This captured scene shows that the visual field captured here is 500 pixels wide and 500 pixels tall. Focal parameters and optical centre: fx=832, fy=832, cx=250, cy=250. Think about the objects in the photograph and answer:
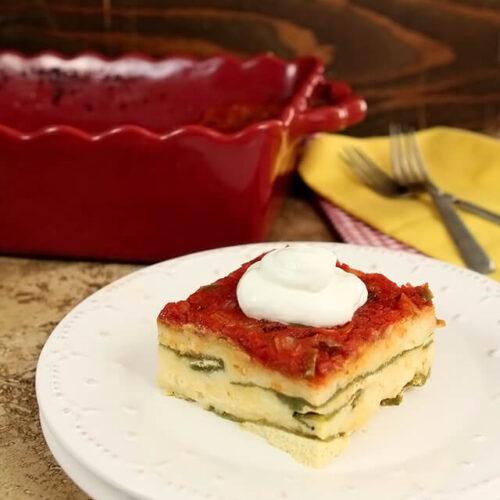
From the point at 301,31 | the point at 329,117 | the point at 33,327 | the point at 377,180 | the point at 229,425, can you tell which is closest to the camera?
the point at 229,425

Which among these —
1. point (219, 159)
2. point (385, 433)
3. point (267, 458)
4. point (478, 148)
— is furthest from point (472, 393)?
point (478, 148)

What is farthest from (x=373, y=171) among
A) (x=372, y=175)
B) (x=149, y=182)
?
(x=149, y=182)

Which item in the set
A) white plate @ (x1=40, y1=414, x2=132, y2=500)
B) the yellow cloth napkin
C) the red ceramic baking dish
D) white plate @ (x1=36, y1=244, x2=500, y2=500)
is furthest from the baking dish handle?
white plate @ (x1=40, y1=414, x2=132, y2=500)

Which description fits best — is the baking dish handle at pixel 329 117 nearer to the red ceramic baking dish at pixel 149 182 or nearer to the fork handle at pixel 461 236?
the red ceramic baking dish at pixel 149 182

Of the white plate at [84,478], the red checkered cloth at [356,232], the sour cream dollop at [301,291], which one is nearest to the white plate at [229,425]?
the white plate at [84,478]

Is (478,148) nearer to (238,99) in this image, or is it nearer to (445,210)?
(445,210)

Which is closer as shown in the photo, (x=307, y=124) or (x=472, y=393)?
(x=472, y=393)

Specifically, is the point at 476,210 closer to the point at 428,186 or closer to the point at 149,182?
the point at 428,186
